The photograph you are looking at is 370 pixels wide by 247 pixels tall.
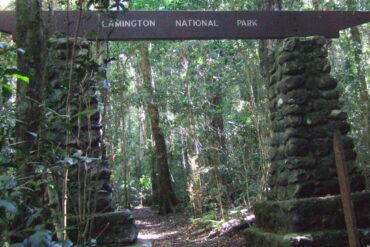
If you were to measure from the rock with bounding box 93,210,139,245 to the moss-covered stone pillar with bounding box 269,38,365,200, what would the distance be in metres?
2.20

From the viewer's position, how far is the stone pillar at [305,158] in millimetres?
5223

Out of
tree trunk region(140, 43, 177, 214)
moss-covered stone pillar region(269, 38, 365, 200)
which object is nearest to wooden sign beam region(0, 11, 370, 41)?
moss-covered stone pillar region(269, 38, 365, 200)

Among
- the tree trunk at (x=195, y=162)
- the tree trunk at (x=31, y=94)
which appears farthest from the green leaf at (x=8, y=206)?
the tree trunk at (x=195, y=162)

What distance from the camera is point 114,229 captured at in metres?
5.11

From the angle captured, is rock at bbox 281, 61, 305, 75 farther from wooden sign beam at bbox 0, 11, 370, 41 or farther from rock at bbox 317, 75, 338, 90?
wooden sign beam at bbox 0, 11, 370, 41

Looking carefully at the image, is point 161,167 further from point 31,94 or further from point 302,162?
point 31,94

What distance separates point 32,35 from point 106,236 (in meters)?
3.18

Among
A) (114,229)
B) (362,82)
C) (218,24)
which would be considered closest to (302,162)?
(218,24)

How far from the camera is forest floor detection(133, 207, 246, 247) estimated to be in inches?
314

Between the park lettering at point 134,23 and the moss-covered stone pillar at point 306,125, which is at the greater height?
the park lettering at point 134,23

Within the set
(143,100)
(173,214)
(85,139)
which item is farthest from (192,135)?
(85,139)

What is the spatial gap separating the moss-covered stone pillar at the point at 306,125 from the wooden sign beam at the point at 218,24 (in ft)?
1.03

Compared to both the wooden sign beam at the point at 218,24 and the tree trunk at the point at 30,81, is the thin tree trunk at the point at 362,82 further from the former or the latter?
the tree trunk at the point at 30,81

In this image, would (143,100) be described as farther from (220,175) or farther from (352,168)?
(352,168)
